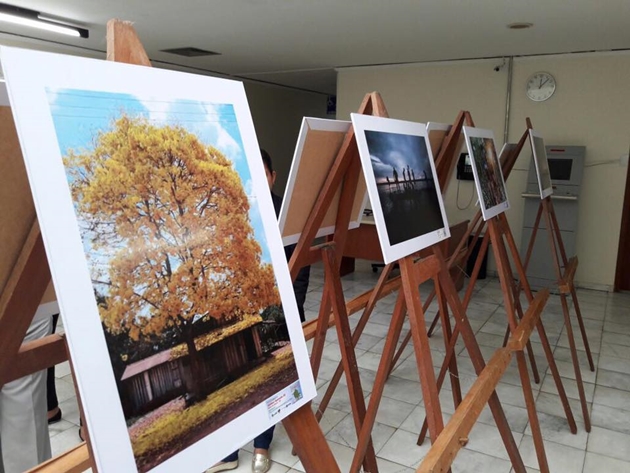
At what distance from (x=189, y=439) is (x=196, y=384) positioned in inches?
3.4

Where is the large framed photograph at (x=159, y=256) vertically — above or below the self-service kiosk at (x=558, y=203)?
above

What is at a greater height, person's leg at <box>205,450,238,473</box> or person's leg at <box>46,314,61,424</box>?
person's leg at <box>46,314,61,424</box>

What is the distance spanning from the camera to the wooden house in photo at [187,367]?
0.76 metres

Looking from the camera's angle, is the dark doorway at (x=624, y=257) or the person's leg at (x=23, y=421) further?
the dark doorway at (x=624, y=257)

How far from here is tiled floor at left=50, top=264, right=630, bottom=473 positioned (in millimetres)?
2594

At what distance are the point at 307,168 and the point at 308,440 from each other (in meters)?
0.93

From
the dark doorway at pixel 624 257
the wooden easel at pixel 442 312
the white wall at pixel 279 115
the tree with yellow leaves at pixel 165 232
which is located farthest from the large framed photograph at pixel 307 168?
the white wall at pixel 279 115

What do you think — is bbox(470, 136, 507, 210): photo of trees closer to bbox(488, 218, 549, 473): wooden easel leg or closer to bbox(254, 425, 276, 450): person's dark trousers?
bbox(488, 218, 549, 473): wooden easel leg

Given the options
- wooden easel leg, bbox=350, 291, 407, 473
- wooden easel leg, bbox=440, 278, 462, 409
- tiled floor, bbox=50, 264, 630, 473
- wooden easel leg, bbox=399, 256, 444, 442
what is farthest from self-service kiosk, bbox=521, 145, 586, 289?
wooden easel leg, bbox=399, 256, 444, 442

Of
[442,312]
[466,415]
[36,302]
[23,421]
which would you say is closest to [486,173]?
[442,312]

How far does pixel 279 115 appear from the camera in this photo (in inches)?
379

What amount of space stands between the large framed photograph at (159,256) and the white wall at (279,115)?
8.00m

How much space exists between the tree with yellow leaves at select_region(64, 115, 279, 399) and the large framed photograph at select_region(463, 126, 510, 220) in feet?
5.14

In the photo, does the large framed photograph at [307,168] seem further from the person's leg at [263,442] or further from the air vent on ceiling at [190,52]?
the air vent on ceiling at [190,52]
